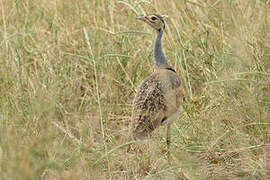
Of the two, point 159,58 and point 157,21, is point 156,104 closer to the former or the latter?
point 159,58

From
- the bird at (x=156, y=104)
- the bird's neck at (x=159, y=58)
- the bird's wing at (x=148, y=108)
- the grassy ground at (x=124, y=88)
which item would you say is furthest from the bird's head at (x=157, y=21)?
the bird's wing at (x=148, y=108)

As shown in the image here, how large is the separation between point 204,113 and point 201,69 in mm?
733

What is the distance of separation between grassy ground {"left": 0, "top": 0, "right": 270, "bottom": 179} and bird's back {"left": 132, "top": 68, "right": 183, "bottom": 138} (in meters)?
0.16

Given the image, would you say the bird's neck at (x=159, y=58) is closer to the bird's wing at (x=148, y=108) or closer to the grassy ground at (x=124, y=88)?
the grassy ground at (x=124, y=88)

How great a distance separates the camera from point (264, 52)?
13.0 ft

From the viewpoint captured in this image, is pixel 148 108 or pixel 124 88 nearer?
pixel 148 108

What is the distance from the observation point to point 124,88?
4691 millimetres

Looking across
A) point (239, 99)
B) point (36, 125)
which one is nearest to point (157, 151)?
point (239, 99)

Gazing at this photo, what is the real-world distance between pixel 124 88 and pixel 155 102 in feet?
3.98

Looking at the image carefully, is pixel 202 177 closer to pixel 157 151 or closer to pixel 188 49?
pixel 157 151

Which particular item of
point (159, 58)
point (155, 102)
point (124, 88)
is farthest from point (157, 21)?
point (155, 102)

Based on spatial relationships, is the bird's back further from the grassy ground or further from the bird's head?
the bird's head

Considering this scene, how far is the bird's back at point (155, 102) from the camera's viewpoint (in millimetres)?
3416

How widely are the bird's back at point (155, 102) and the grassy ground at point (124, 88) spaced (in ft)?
0.54
